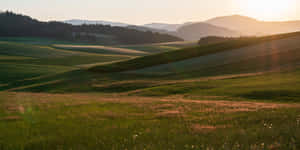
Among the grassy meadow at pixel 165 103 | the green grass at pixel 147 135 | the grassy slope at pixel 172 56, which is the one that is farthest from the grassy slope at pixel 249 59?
the green grass at pixel 147 135

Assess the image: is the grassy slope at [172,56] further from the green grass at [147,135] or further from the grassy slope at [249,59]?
the green grass at [147,135]

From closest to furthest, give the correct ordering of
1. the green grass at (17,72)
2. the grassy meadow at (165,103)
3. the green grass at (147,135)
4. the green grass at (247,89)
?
the green grass at (147,135) → the grassy meadow at (165,103) → the green grass at (247,89) → the green grass at (17,72)

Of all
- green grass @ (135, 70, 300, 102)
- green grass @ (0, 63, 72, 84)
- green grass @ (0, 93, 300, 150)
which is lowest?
green grass @ (0, 63, 72, 84)

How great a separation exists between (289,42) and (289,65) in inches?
1026

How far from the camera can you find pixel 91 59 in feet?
389

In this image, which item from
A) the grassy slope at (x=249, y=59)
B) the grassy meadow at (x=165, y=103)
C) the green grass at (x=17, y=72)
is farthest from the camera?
the green grass at (x=17, y=72)

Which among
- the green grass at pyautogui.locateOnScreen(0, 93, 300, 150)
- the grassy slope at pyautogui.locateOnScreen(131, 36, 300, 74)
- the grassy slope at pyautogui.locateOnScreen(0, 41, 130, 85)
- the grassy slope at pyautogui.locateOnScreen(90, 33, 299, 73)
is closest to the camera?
the green grass at pyautogui.locateOnScreen(0, 93, 300, 150)

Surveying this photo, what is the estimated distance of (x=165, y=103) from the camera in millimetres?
23359

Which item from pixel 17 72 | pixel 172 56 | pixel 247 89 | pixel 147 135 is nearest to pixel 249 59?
pixel 172 56

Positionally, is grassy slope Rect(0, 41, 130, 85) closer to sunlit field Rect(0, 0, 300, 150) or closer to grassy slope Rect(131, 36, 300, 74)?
sunlit field Rect(0, 0, 300, 150)

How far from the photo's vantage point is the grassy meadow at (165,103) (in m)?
9.08

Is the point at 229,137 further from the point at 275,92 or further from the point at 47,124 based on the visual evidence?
the point at 275,92

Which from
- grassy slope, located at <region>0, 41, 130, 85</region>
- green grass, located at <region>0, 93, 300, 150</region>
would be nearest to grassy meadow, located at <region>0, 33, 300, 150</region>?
green grass, located at <region>0, 93, 300, 150</region>

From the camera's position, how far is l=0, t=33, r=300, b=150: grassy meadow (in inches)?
357
